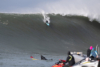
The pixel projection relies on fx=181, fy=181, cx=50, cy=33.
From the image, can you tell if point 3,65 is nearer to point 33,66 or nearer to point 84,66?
point 33,66

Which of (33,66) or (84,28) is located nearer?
(33,66)

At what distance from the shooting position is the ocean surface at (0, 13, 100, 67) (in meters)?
19.1

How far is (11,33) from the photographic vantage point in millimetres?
23141

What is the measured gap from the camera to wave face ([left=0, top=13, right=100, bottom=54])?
2100cm

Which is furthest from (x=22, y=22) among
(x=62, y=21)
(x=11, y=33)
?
(x=62, y=21)

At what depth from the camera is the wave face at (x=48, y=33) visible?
2100 cm

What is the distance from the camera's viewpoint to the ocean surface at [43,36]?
19139 mm

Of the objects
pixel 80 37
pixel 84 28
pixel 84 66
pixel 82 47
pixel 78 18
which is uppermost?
pixel 78 18

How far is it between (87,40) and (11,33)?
10.5 meters

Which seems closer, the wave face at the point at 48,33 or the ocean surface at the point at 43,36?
the ocean surface at the point at 43,36

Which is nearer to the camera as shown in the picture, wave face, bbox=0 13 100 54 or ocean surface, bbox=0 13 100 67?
ocean surface, bbox=0 13 100 67

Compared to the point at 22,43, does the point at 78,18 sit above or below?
above

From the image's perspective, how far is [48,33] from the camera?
24.9m

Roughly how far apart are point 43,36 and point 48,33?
1.27m
